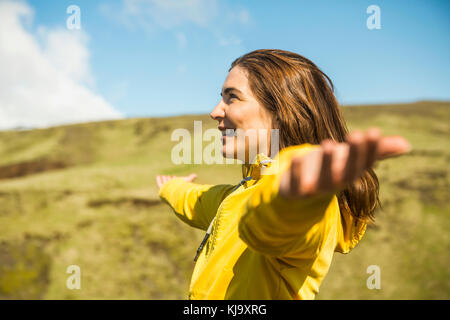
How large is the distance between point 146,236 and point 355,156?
26.9ft

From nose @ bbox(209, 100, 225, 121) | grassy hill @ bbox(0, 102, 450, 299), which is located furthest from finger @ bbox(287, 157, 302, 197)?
grassy hill @ bbox(0, 102, 450, 299)

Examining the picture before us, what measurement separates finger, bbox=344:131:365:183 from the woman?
0.37 ft

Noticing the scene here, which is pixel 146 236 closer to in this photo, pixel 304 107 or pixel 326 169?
pixel 304 107

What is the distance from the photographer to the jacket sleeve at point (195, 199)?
216 cm

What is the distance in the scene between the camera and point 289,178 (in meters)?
0.75

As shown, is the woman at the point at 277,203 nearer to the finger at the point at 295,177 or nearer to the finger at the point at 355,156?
the finger at the point at 295,177

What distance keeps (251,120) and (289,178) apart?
34.0 inches

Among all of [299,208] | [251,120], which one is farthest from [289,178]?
[251,120]

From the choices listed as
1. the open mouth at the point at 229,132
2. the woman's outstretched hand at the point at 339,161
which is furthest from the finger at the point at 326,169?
the open mouth at the point at 229,132

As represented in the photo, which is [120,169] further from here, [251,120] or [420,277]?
[251,120]

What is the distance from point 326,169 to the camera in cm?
67

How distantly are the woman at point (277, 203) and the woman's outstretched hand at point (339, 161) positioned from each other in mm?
48

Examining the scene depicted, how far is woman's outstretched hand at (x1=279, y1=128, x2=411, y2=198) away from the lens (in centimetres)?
63

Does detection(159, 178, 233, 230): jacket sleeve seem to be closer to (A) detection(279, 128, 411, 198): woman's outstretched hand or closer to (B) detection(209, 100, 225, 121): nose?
(B) detection(209, 100, 225, 121): nose
